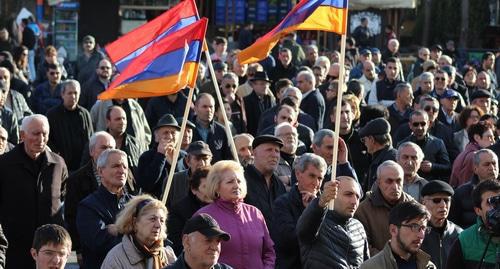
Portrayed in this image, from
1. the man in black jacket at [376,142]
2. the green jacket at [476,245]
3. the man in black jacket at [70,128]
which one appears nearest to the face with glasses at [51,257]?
the green jacket at [476,245]

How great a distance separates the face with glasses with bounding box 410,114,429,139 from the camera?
48.2 feet

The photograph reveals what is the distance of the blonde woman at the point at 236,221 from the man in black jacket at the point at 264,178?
1019 mm

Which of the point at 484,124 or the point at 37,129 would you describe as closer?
the point at 37,129

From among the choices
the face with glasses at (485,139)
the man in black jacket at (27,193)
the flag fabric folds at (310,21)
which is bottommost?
the man in black jacket at (27,193)

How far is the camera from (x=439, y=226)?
10680 millimetres

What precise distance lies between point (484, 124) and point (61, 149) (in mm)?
4629

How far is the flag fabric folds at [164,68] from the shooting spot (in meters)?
11.6

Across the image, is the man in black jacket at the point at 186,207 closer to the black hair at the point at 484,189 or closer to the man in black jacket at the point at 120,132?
the black hair at the point at 484,189

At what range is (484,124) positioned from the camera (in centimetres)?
1485

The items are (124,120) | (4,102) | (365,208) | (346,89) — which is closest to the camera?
(365,208)

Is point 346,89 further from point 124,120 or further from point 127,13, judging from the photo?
point 127,13

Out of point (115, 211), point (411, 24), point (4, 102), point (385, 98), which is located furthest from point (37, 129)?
point (411, 24)

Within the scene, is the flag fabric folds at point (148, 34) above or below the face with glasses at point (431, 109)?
above

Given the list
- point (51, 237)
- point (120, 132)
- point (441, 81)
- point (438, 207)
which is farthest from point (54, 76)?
point (51, 237)
